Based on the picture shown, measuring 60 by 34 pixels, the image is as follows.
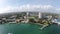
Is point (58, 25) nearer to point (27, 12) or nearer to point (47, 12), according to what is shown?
point (47, 12)

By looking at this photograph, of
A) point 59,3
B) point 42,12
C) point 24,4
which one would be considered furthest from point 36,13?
point 59,3

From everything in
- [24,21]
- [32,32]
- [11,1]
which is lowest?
[32,32]

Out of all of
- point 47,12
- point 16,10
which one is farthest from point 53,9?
point 16,10

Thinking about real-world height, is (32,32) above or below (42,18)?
below

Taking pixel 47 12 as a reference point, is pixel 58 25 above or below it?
below

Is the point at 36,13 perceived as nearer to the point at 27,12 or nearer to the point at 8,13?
the point at 27,12
